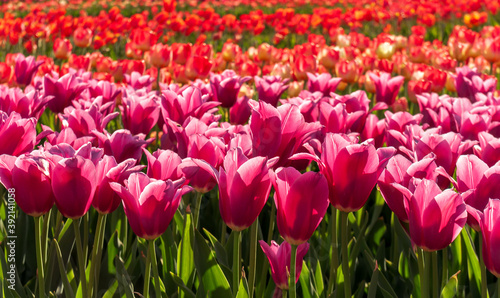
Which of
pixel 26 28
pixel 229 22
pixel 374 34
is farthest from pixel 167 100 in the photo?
pixel 374 34

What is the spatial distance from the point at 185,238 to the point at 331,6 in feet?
39.3

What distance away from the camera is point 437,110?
248 centimetres

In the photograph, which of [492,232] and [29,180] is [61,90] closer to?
[29,180]

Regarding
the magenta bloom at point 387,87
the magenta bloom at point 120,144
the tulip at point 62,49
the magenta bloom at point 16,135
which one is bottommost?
the tulip at point 62,49

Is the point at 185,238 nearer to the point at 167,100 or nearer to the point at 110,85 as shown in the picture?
the point at 167,100

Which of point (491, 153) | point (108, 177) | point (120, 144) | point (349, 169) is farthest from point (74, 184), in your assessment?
point (491, 153)

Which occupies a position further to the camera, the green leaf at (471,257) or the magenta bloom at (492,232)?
the green leaf at (471,257)

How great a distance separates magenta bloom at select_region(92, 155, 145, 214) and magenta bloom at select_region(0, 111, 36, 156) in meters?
0.37

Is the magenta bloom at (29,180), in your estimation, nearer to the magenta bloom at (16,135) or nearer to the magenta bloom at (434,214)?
the magenta bloom at (16,135)

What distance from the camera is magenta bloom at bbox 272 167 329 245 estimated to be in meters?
1.22

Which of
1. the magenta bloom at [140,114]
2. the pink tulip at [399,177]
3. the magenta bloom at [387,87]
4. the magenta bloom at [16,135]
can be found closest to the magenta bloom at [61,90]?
the magenta bloom at [140,114]

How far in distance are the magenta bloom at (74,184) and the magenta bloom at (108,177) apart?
4 cm

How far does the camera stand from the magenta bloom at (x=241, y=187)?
125cm

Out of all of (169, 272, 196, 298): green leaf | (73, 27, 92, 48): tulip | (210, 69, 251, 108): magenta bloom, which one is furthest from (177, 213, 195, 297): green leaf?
(73, 27, 92, 48): tulip
